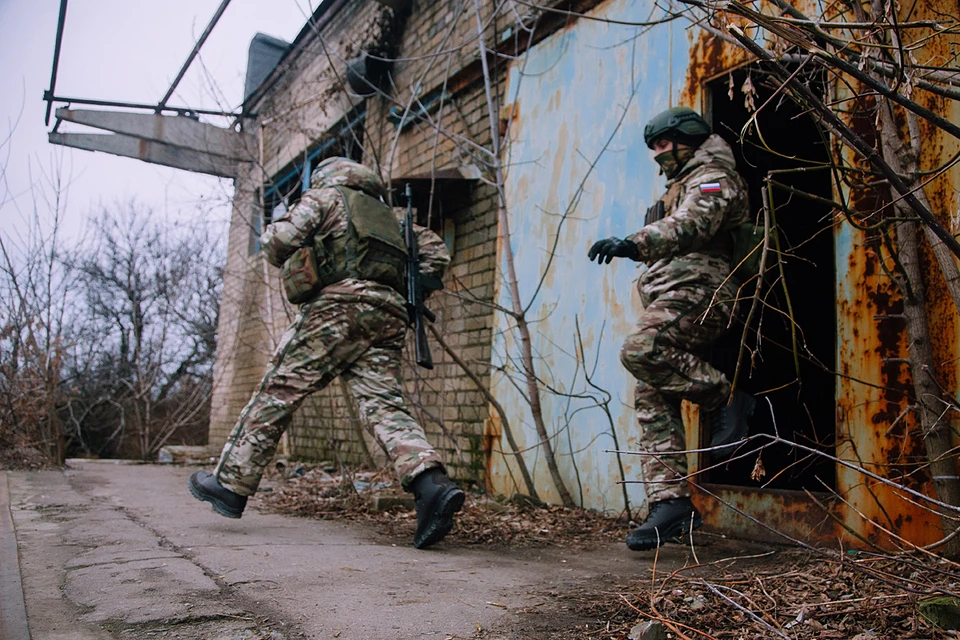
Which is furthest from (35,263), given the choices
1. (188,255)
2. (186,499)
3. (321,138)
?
→ (188,255)

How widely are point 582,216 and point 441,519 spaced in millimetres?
1896

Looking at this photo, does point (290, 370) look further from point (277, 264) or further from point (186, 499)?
point (186, 499)

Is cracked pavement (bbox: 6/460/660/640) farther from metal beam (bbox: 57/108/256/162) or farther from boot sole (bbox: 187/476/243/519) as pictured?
metal beam (bbox: 57/108/256/162)

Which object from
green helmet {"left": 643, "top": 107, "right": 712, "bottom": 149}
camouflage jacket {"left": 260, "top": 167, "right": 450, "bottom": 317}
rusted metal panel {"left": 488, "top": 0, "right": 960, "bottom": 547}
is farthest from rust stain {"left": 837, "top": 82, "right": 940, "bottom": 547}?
camouflage jacket {"left": 260, "top": 167, "right": 450, "bottom": 317}

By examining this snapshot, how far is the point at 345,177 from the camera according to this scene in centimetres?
356

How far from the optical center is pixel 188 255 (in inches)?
642

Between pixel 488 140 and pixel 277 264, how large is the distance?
2014mm

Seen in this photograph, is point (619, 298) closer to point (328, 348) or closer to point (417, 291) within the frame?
point (417, 291)

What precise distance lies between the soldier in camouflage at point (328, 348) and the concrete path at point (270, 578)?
324 millimetres

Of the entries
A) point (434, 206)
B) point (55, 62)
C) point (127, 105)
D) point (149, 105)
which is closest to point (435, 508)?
point (434, 206)

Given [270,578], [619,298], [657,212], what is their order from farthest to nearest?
[619,298] < [657,212] < [270,578]

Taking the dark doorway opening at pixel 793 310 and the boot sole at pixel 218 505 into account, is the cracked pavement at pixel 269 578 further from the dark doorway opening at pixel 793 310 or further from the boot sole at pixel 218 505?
the dark doorway opening at pixel 793 310

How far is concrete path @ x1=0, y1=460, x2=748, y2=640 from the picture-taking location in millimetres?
1772

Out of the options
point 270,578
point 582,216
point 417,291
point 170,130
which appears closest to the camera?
point 270,578
